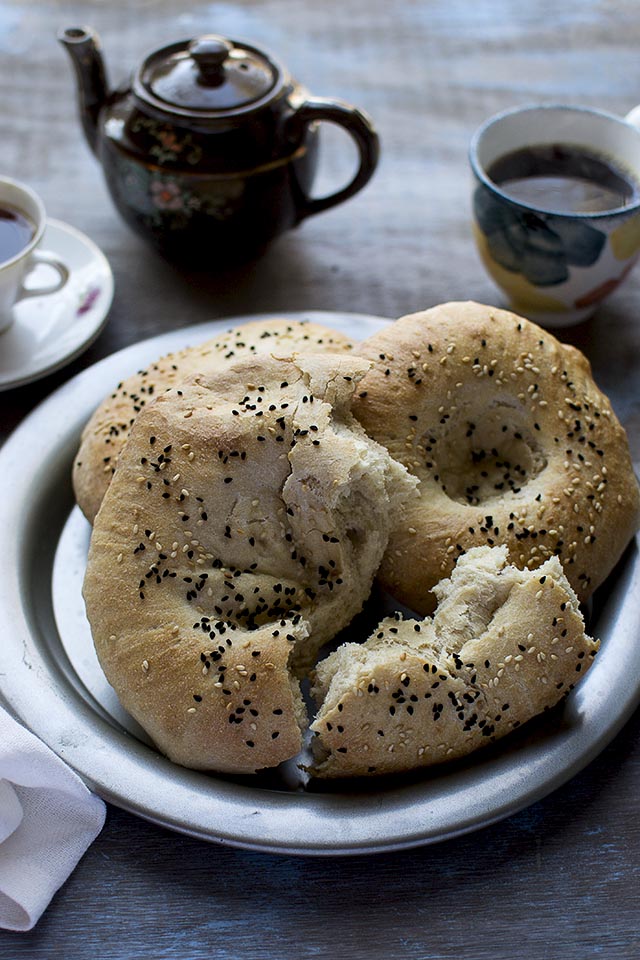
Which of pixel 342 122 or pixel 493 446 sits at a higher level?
pixel 342 122

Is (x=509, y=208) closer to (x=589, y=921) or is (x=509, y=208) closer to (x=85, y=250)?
(x=85, y=250)

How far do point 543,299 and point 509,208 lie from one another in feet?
0.85

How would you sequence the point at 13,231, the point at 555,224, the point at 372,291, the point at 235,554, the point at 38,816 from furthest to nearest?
1. the point at 372,291
2. the point at 13,231
3. the point at 555,224
4. the point at 235,554
5. the point at 38,816

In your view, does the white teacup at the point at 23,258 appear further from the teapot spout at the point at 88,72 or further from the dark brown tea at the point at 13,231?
the teapot spout at the point at 88,72

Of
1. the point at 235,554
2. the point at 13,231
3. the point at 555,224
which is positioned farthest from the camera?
the point at 13,231

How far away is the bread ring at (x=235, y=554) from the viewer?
1455 mm

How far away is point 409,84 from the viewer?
323 cm

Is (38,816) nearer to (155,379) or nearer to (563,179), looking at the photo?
(155,379)

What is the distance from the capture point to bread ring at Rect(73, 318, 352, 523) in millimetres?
1796

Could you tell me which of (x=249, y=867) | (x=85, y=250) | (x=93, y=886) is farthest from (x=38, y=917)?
(x=85, y=250)

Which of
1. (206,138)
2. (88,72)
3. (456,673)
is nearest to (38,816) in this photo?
(456,673)

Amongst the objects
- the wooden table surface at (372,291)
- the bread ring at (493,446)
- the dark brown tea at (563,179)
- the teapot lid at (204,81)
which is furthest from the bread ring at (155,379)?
the dark brown tea at (563,179)

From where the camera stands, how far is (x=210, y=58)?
221 centimetres

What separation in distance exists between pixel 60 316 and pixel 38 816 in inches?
49.9
